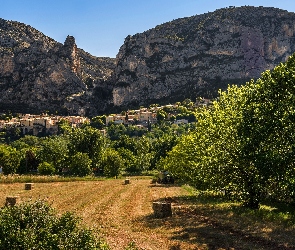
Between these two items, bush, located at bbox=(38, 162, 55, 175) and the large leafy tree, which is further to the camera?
the large leafy tree

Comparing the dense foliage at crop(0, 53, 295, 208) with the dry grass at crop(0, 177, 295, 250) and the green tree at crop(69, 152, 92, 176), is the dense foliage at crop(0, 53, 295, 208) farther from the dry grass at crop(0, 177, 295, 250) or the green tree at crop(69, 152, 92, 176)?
the green tree at crop(69, 152, 92, 176)

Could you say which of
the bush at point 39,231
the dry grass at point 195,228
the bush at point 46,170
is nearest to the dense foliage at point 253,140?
the dry grass at point 195,228

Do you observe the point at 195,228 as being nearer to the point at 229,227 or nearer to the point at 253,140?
the point at 229,227

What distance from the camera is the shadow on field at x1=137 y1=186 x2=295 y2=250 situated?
18.9 metres

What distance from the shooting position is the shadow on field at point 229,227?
18.9 m

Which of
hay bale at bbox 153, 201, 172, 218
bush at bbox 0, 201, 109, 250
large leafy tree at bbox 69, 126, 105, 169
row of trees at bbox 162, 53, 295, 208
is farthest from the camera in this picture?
large leafy tree at bbox 69, 126, 105, 169

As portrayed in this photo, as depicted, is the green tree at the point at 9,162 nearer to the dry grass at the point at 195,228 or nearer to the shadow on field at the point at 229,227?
the dry grass at the point at 195,228

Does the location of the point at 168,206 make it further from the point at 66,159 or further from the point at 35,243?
the point at 66,159

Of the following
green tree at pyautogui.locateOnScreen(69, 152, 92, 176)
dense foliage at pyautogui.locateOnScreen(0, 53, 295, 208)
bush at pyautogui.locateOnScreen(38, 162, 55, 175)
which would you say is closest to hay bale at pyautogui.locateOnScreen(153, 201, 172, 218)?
dense foliage at pyautogui.locateOnScreen(0, 53, 295, 208)

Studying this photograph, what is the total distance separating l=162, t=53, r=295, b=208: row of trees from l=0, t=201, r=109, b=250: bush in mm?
14627

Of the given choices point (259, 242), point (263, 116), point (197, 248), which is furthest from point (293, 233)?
point (263, 116)

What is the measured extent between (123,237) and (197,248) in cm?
487

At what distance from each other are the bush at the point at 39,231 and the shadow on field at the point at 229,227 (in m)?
9.78

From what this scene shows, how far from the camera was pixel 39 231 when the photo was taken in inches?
411
